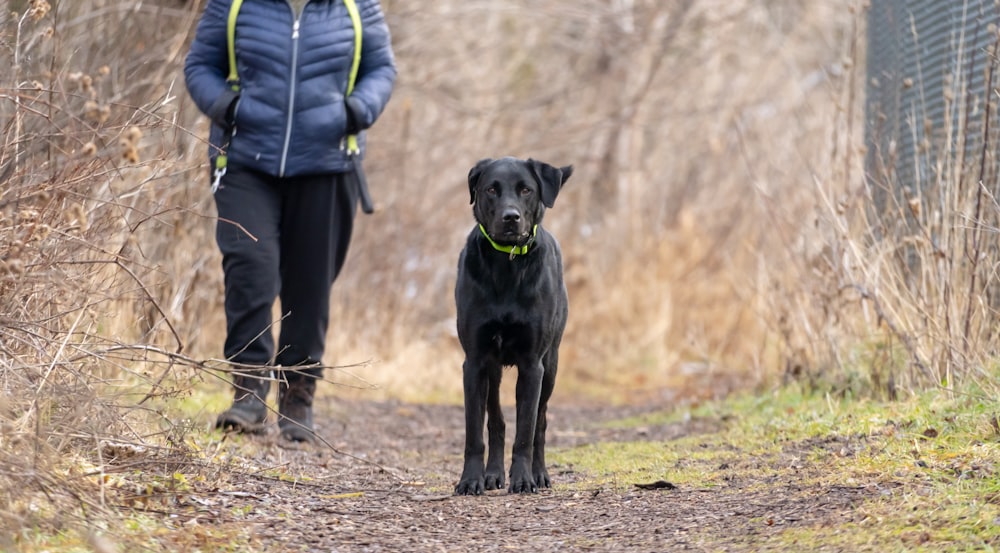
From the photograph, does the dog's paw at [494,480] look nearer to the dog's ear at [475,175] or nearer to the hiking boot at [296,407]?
the dog's ear at [475,175]

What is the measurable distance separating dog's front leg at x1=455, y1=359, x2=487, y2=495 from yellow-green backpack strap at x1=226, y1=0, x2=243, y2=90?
6.00 feet

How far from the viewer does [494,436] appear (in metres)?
4.78

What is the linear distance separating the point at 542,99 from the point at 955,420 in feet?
26.6

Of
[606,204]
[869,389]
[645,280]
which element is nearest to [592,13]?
[606,204]

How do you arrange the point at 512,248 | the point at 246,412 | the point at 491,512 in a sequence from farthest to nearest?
1. the point at 246,412
2. the point at 512,248
3. the point at 491,512

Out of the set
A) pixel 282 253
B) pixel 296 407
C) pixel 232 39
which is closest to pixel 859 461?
pixel 296 407

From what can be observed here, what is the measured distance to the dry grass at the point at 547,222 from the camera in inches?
149

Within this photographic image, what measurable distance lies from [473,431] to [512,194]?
0.93 meters

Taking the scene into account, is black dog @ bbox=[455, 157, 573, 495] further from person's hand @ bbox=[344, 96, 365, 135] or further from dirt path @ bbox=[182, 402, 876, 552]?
person's hand @ bbox=[344, 96, 365, 135]

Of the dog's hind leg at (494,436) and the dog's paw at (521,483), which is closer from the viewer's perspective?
the dog's paw at (521,483)

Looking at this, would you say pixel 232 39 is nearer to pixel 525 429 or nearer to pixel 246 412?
pixel 246 412

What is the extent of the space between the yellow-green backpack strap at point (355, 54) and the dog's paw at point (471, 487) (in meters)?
1.81

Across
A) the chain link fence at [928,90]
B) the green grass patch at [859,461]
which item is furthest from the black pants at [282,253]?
the chain link fence at [928,90]

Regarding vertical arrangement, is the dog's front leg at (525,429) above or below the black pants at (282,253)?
below
